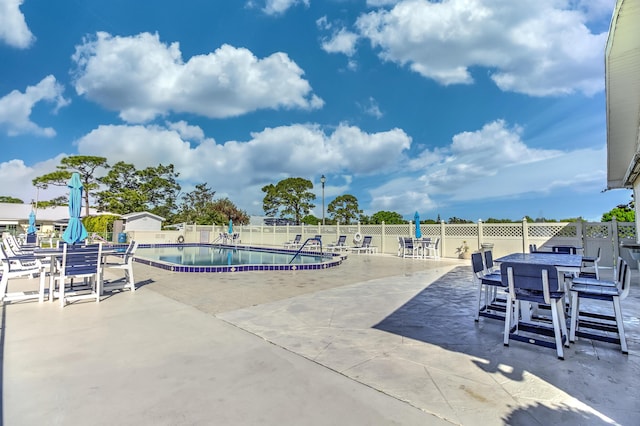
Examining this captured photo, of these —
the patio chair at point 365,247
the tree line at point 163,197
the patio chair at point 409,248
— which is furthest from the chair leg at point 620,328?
the tree line at point 163,197

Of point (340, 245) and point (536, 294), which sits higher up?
point (536, 294)

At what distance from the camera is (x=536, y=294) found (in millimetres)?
2957

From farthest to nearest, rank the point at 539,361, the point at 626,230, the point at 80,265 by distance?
the point at 626,230
the point at 80,265
the point at 539,361

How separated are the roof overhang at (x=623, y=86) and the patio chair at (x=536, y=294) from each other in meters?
3.43

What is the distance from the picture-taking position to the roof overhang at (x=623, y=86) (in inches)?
153

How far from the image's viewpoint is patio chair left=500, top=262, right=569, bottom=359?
103 inches

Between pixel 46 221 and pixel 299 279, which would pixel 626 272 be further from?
pixel 46 221

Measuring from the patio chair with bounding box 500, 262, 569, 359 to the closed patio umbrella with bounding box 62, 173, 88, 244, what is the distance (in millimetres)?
6159

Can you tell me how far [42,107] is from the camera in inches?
767

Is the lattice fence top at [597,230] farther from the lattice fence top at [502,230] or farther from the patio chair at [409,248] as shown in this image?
the patio chair at [409,248]

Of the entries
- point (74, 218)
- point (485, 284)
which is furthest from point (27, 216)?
point (485, 284)

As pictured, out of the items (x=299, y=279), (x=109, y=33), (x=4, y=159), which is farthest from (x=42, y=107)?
(x=299, y=279)

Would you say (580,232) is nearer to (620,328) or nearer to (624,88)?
(624,88)

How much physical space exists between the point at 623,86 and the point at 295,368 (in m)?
7.52
